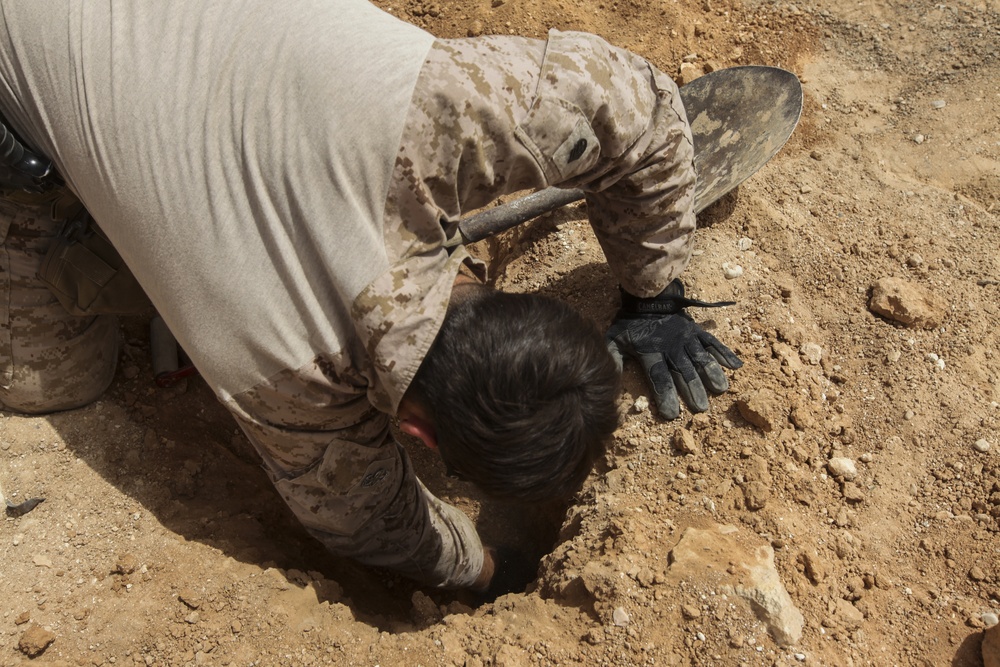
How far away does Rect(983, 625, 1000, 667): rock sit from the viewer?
1480 mm

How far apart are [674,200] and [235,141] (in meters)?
1.06

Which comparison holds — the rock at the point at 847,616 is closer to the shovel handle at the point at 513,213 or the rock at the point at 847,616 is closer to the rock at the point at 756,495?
the rock at the point at 756,495

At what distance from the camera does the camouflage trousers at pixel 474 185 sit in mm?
1294

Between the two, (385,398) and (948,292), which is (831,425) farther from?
(385,398)

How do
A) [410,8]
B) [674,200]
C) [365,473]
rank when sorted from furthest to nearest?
[410,8], [674,200], [365,473]

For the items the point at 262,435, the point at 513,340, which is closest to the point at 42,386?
the point at 262,435

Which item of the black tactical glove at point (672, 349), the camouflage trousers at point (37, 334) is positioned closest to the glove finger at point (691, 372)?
the black tactical glove at point (672, 349)

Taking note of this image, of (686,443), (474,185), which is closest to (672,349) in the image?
(686,443)

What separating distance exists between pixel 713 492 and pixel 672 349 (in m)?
0.42

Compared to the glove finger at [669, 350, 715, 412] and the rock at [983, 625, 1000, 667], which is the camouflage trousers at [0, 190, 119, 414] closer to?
the glove finger at [669, 350, 715, 412]

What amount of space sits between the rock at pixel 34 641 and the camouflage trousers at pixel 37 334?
68cm

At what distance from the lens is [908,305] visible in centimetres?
210

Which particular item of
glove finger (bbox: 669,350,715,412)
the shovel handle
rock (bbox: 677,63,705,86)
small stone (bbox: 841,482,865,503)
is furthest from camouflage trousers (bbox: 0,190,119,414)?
rock (bbox: 677,63,705,86)

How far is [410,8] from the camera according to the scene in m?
3.42
